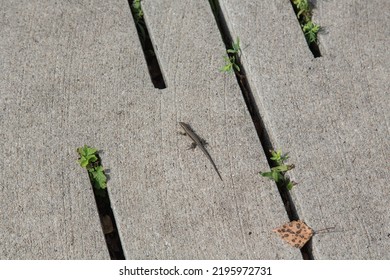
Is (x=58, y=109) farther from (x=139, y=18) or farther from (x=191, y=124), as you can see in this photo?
(x=139, y=18)

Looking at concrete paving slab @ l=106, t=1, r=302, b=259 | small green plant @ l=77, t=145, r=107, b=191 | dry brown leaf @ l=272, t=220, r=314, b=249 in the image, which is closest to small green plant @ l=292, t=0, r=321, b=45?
concrete paving slab @ l=106, t=1, r=302, b=259

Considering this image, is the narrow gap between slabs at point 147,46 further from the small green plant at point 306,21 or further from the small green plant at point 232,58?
the small green plant at point 306,21

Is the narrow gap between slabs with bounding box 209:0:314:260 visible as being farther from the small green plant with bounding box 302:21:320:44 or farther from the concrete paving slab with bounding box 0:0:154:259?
the concrete paving slab with bounding box 0:0:154:259

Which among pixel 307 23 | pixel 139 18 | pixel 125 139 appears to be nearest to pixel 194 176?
pixel 125 139

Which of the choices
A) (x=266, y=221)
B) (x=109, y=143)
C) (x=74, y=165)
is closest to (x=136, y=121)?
(x=109, y=143)

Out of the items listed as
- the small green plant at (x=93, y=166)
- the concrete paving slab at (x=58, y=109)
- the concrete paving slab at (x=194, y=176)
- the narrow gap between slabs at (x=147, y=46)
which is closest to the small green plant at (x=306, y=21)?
the concrete paving slab at (x=194, y=176)
